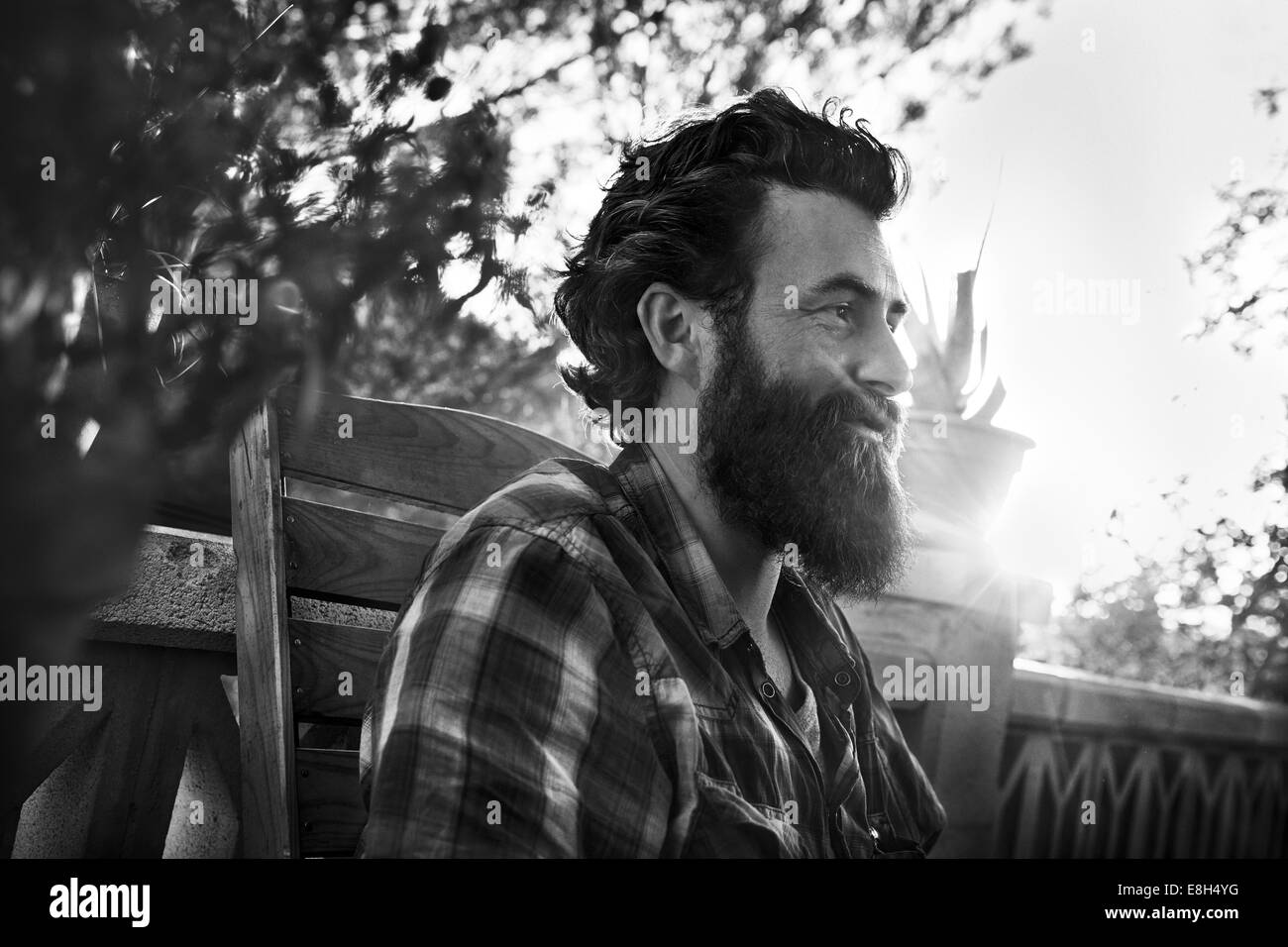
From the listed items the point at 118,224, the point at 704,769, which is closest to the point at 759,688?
the point at 704,769

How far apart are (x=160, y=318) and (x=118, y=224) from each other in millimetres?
183

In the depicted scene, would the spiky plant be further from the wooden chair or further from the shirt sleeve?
the shirt sleeve

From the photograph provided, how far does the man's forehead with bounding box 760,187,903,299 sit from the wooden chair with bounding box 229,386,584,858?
57 cm

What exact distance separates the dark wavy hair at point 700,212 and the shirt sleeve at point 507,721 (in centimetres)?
61

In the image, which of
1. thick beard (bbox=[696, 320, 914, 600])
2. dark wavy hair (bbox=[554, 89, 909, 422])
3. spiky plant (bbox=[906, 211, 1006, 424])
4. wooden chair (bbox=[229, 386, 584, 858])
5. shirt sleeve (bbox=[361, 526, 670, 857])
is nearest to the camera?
shirt sleeve (bbox=[361, 526, 670, 857])

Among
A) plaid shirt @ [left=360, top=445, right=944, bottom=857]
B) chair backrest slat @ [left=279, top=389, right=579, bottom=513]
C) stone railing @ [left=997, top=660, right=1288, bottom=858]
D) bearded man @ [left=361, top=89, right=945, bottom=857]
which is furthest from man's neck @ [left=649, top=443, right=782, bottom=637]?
stone railing @ [left=997, top=660, right=1288, bottom=858]

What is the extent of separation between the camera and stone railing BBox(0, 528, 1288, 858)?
1280 millimetres

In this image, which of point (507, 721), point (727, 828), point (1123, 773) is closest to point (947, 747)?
point (1123, 773)

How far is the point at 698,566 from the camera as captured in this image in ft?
4.24

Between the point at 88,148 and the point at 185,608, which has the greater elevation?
the point at 88,148

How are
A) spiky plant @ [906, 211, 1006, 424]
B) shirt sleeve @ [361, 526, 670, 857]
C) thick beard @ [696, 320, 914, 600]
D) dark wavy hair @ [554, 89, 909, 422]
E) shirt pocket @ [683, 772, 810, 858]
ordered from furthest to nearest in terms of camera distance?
spiky plant @ [906, 211, 1006, 424], dark wavy hair @ [554, 89, 909, 422], thick beard @ [696, 320, 914, 600], shirt pocket @ [683, 772, 810, 858], shirt sleeve @ [361, 526, 670, 857]

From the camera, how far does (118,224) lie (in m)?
1.53

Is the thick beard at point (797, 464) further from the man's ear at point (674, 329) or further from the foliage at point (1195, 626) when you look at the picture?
the foliage at point (1195, 626)
